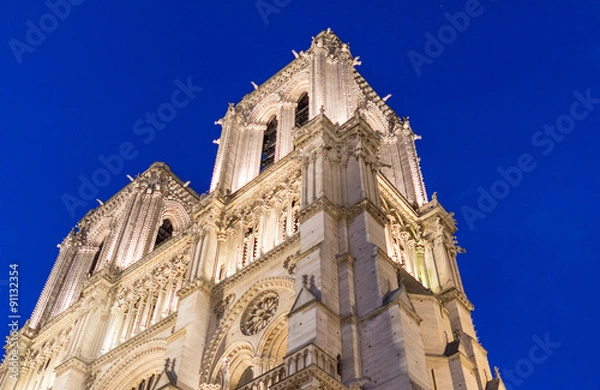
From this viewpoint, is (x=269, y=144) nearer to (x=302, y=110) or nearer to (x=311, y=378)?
(x=302, y=110)

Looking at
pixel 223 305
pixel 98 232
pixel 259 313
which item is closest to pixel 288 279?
pixel 259 313

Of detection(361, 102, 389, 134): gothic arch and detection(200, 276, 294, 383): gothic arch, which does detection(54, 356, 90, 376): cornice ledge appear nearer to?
detection(200, 276, 294, 383): gothic arch

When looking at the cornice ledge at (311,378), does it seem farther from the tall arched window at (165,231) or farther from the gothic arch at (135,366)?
the tall arched window at (165,231)

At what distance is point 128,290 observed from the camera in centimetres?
3600

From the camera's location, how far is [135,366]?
30953mm

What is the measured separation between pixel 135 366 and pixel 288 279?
382 inches

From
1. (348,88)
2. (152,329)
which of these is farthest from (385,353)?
(348,88)

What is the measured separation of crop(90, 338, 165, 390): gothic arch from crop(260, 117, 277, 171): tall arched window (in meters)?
11.8

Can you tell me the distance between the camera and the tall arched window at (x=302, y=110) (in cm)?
3712

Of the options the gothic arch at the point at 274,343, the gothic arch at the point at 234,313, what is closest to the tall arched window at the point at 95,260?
the gothic arch at the point at 234,313

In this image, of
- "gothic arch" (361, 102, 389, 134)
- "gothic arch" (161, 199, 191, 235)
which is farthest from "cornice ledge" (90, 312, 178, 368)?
"gothic arch" (361, 102, 389, 134)

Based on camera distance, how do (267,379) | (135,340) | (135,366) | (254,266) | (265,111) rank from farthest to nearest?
(265,111)
(135,340)
(135,366)
(254,266)
(267,379)

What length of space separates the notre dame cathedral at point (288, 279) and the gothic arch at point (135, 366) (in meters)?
0.09

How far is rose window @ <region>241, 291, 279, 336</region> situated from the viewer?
26.0 meters
